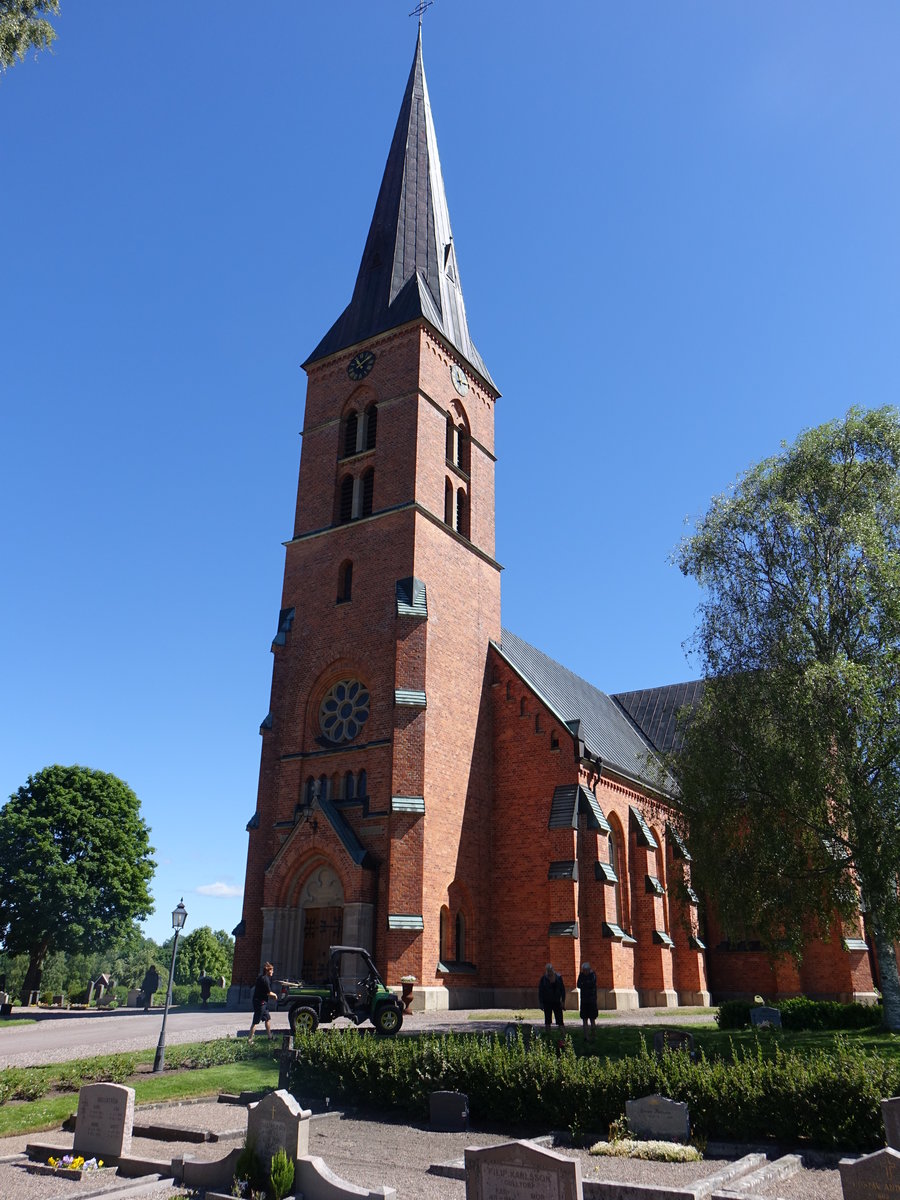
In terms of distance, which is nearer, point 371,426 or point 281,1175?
point 281,1175

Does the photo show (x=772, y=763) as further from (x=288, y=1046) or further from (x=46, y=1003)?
(x=46, y=1003)

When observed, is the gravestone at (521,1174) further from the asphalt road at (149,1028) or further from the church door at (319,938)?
the church door at (319,938)

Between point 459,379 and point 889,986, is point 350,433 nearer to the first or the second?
point 459,379

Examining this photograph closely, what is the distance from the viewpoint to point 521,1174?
659 cm

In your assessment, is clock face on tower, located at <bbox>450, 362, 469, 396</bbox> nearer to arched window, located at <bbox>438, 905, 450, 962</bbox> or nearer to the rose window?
the rose window

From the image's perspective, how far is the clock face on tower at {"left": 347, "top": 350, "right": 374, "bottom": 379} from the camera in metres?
32.9

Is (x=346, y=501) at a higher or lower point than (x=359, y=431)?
lower

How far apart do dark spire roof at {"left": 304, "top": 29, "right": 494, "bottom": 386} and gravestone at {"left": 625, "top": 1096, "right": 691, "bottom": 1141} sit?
2709 centimetres

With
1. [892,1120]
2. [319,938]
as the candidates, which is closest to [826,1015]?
[319,938]

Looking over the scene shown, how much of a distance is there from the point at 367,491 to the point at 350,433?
9.69ft

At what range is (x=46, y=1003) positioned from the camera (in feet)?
143

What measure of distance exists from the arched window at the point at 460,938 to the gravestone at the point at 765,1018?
884 centimetres


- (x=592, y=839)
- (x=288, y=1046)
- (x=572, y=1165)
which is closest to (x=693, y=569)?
(x=592, y=839)

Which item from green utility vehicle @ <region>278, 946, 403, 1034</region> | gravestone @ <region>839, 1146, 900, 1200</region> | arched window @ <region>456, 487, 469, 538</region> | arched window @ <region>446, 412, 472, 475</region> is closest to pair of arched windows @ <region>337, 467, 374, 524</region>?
arched window @ <region>446, 412, 472, 475</region>
